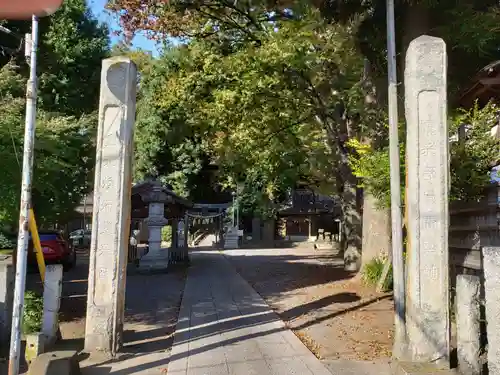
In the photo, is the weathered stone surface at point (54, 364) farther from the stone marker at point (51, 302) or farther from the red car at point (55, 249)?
the red car at point (55, 249)

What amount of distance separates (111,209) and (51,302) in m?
1.66

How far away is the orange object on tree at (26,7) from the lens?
216 centimetres

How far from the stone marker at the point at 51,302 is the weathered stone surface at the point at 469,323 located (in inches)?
227

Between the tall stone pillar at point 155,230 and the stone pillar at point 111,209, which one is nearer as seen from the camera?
the stone pillar at point 111,209

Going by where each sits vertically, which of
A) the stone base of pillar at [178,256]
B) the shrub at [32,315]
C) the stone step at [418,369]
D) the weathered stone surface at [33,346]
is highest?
the stone base of pillar at [178,256]

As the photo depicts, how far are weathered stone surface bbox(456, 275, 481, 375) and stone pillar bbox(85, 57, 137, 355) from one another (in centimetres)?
482

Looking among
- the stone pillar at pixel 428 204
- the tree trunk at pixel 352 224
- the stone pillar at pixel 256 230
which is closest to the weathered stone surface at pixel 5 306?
the stone pillar at pixel 428 204

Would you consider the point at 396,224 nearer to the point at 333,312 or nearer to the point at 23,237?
the point at 333,312

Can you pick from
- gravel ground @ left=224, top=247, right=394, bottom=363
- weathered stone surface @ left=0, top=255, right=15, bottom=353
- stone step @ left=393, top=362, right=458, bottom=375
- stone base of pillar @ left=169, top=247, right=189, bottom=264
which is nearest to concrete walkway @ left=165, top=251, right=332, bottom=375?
gravel ground @ left=224, top=247, right=394, bottom=363

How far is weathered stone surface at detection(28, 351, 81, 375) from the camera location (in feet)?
20.0

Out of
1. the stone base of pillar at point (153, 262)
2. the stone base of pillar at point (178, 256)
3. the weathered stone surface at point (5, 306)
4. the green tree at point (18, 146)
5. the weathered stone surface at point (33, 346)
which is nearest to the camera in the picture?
the weathered stone surface at point (33, 346)

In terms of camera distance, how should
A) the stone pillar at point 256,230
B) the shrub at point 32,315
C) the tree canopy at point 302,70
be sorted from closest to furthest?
1. the shrub at point 32,315
2. the tree canopy at point 302,70
3. the stone pillar at point 256,230

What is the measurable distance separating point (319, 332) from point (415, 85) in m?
4.59

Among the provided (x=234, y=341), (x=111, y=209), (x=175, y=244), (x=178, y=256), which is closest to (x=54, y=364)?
(x=111, y=209)
